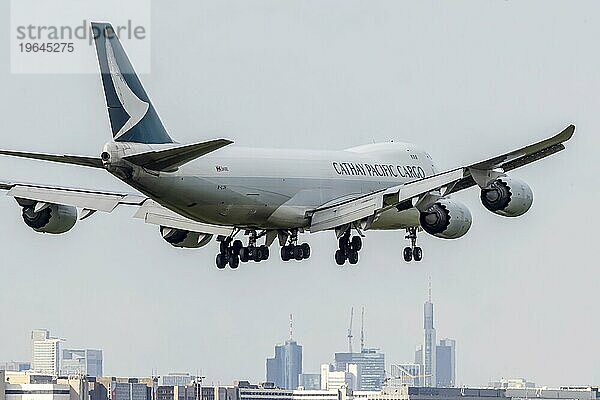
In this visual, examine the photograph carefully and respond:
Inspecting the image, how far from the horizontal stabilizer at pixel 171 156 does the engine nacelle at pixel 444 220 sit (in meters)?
11.1

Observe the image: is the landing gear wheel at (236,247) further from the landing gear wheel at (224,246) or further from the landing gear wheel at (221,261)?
the landing gear wheel at (221,261)

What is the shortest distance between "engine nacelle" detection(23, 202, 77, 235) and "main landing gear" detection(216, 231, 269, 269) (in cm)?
677

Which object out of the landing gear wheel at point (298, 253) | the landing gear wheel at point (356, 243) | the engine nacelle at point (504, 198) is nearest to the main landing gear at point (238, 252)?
the landing gear wheel at point (298, 253)

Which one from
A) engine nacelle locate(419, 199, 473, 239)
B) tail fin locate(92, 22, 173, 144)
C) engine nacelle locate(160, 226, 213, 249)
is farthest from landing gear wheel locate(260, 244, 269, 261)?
tail fin locate(92, 22, 173, 144)

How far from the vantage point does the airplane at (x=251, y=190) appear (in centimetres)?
6309

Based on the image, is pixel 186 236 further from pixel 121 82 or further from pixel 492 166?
pixel 492 166

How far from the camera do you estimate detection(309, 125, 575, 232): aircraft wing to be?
61.0 metres

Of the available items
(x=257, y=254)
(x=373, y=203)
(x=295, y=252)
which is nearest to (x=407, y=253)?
(x=373, y=203)

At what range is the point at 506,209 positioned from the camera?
6631 centimetres

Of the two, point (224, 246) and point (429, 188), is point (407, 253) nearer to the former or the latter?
point (429, 188)

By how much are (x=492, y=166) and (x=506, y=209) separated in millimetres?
4633

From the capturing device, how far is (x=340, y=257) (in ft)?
235

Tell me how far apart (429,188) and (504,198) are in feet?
10.9

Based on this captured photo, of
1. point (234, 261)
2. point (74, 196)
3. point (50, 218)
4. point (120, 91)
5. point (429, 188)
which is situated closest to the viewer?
point (120, 91)
